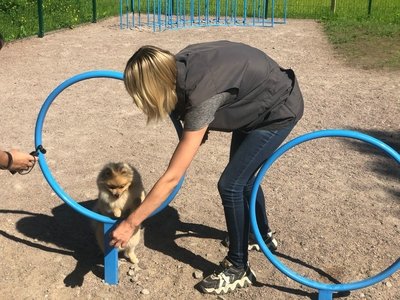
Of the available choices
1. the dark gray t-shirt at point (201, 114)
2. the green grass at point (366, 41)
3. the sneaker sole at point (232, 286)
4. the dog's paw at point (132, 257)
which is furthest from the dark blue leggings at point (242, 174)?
the green grass at point (366, 41)

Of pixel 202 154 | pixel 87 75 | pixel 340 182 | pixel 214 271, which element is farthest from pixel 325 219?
pixel 87 75

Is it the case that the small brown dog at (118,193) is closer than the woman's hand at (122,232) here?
No

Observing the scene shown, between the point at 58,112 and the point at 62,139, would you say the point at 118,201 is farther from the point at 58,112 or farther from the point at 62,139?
the point at 58,112

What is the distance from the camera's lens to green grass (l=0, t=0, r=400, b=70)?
11.3m

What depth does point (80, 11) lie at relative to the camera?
15.5 metres

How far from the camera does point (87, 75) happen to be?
387 centimetres

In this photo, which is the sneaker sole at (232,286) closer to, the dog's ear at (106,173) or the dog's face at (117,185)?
the dog's face at (117,185)

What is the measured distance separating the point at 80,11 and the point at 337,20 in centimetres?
717

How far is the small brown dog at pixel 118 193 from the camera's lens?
3.91 m

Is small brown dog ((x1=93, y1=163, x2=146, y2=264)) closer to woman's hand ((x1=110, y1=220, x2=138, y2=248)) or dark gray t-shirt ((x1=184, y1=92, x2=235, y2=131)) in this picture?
woman's hand ((x1=110, y1=220, x2=138, y2=248))

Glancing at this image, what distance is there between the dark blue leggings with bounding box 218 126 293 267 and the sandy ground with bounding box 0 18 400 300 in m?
0.48

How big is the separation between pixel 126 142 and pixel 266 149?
330 cm

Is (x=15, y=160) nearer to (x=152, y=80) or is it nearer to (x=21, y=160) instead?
(x=21, y=160)

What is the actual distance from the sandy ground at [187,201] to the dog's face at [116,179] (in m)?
0.66
